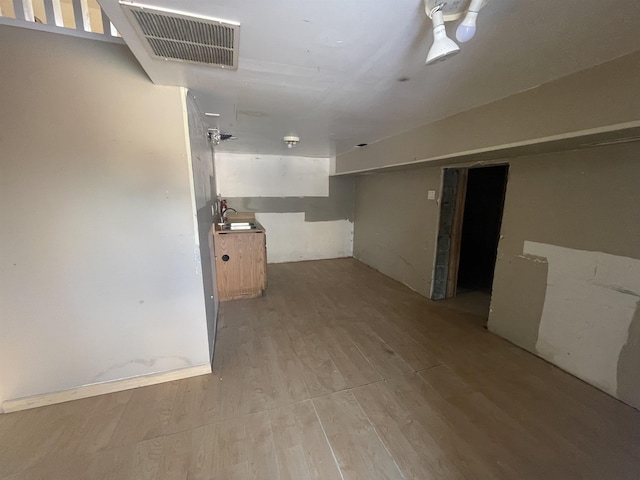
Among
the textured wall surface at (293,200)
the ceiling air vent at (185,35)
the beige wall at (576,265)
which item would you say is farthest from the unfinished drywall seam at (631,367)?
the textured wall surface at (293,200)

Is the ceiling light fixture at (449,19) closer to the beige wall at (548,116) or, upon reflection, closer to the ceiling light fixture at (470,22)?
the ceiling light fixture at (470,22)

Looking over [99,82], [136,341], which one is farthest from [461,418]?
[99,82]

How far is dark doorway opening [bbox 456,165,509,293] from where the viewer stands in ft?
14.9

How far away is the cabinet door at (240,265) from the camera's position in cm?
331

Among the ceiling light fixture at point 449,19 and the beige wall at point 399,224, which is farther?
the beige wall at point 399,224

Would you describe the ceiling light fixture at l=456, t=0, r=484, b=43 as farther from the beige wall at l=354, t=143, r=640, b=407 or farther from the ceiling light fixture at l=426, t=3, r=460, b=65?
the beige wall at l=354, t=143, r=640, b=407

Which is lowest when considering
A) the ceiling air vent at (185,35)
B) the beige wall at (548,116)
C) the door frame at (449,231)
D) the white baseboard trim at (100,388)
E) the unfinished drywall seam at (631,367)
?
the white baseboard trim at (100,388)

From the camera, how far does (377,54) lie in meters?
1.22

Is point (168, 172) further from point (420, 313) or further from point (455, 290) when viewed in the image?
point (455, 290)

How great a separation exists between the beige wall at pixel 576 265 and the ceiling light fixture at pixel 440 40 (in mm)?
1746

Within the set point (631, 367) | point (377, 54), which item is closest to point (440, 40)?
point (377, 54)

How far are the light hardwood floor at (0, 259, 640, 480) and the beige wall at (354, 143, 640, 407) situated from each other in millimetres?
211

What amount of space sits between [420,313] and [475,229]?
116 inches

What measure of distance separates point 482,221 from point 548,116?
380cm
